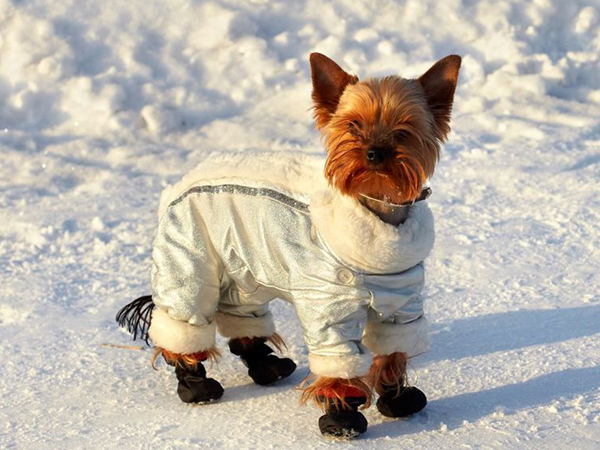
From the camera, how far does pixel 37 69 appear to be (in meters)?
6.19

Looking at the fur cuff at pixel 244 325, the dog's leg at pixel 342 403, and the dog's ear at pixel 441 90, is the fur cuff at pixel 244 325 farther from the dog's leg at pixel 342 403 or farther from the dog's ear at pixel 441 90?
the dog's ear at pixel 441 90

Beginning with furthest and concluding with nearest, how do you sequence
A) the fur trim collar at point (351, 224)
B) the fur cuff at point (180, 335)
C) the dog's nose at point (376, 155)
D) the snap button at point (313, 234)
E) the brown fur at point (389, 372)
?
the fur cuff at point (180, 335) < the brown fur at point (389, 372) < the snap button at point (313, 234) < the fur trim collar at point (351, 224) < the dog's nose at point (376, 155)

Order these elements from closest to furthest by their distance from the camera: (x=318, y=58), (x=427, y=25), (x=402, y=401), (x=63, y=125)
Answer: (x=318, y=58) → (x=402, y=401) → (x=63, y=125) → (x=427, y=25)

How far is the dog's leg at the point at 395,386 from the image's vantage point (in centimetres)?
307

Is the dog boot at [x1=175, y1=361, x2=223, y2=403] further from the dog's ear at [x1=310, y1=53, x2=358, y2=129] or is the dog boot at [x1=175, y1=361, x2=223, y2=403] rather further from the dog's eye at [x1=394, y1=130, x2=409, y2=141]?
the dog's eye at [x1=394, y1=130, x2=409, y2=141]

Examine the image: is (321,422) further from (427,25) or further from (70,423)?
(427,25)

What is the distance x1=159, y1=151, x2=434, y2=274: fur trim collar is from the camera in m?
2.77

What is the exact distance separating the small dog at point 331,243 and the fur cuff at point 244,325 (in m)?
0.11

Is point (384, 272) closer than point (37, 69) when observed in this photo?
Yes

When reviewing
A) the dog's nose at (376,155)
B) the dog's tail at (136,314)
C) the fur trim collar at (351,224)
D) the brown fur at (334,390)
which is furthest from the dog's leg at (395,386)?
the dog's tail at (136,314)

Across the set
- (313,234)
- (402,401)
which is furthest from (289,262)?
(402,401)

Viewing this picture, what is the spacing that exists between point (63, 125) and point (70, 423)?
313cm

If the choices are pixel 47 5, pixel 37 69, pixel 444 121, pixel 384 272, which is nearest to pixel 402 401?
pixel 384 272

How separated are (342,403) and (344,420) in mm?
49
